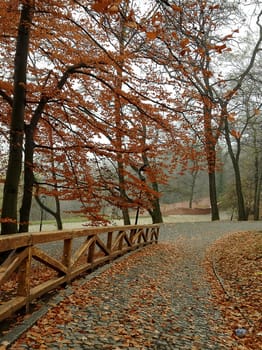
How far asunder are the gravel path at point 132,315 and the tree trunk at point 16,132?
248 centimetres

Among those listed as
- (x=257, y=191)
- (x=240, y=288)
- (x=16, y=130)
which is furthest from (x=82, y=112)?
(x=257, y=191)

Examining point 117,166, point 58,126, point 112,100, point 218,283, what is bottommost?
point 218,283

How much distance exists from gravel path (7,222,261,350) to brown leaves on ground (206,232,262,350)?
10.2 inches

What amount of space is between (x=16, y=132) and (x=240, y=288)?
242 inches

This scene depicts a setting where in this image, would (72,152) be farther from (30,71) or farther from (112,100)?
(30,71)

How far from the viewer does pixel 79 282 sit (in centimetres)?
658

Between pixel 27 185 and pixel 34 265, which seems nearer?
pixel 27 185

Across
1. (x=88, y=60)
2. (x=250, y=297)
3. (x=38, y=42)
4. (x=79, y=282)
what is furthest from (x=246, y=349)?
(x=38, y=42)

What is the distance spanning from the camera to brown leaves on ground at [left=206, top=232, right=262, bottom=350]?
202 inches

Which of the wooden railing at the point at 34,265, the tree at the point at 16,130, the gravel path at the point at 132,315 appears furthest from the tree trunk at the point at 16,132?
the gravel path at the point at 132,315

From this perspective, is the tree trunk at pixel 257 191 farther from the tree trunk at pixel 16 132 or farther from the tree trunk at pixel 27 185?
the tree trunk at pixel 16 132

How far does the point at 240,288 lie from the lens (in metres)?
7.50

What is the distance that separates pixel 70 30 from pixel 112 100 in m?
2.47

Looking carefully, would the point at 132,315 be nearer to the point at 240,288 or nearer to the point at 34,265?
the point at 240,288
